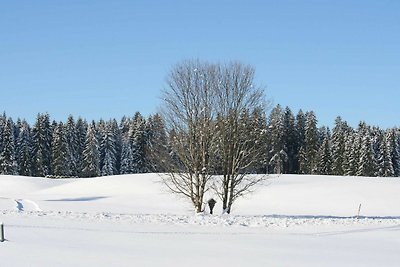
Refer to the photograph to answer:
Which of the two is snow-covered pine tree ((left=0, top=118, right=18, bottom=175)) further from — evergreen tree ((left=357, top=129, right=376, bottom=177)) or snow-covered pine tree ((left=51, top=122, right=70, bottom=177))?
evergreen tree ((left=357, top=129, right=376, bottom=177))

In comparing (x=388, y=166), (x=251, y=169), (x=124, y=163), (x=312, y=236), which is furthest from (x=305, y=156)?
(x=312, y=236)

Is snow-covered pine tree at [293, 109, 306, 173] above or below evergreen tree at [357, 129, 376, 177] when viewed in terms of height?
above

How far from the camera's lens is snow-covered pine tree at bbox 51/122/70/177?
73.1m

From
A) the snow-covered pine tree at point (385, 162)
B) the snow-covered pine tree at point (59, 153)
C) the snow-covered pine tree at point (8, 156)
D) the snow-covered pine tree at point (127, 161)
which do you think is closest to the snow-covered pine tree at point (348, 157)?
the snow-covered pine tree at point (385, 162)

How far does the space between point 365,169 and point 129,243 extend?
59806mm

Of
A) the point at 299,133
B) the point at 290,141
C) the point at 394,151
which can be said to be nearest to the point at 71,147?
the point at 290,141

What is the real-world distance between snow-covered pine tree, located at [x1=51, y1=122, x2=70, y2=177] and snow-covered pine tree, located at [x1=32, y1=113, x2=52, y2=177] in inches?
85.1

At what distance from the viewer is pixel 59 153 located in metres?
73.1

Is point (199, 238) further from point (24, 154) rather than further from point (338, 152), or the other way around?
point (24, 154)

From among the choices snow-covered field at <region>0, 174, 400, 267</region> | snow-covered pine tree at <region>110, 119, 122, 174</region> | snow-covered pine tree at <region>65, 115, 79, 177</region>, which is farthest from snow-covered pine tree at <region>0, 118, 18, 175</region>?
snow-covered field at <region>0, 174, 400, 267</region>

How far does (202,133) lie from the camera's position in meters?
27.0

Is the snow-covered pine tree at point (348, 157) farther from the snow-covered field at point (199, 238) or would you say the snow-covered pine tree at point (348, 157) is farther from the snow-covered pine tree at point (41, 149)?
the snow-covered pine tree at point (41, 149)

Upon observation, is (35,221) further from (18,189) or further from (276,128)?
(276,128)

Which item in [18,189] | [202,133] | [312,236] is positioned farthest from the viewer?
[18,189]
